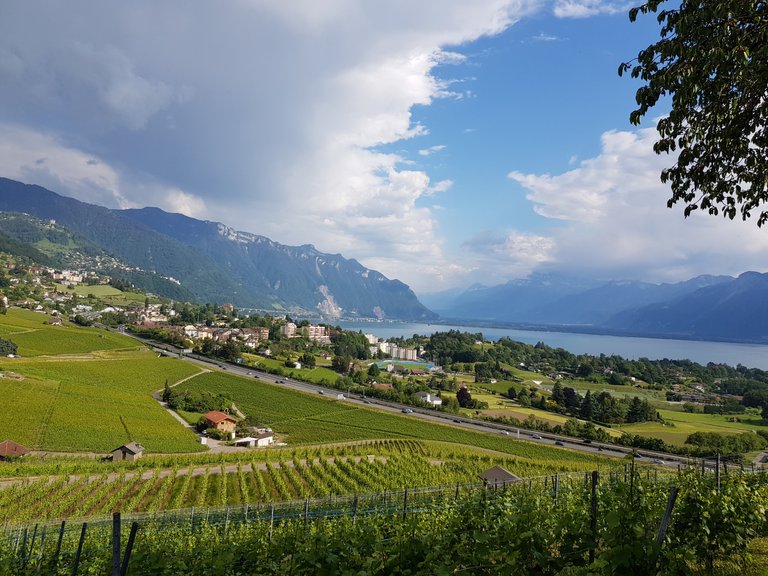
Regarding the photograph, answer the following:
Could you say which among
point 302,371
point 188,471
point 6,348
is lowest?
point 302,371

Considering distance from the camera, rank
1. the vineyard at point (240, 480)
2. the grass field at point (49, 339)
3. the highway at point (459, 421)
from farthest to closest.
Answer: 1. the grass field at point (49, 339)
2. the highway at point (459, 421)
3. the vineyard at point (240, 480)

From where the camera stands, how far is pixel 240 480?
2856 cm

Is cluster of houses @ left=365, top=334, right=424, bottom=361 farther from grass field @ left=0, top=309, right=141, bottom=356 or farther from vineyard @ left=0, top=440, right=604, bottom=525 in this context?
vineyard @ left=0, top=440, right=604, bottom=525

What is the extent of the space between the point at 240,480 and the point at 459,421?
3360 centimetres

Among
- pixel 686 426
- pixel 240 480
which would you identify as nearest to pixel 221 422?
pixel 240 480

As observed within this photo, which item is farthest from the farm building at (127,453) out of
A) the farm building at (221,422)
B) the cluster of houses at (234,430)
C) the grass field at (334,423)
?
the grass field at (334,423)

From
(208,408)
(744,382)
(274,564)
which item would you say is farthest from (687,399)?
(274,564)

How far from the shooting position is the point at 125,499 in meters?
23.9

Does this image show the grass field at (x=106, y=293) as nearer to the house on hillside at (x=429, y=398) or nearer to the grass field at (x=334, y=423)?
the grass field at (x=334, y=423)

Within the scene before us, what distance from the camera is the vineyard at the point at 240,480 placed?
74.8ft

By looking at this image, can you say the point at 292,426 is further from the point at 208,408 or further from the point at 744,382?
the point at 744,382

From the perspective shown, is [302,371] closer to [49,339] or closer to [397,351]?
[49,339]

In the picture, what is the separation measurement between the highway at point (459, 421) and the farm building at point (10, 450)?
121 ft

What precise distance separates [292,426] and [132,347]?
2018 inches
